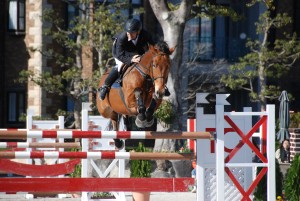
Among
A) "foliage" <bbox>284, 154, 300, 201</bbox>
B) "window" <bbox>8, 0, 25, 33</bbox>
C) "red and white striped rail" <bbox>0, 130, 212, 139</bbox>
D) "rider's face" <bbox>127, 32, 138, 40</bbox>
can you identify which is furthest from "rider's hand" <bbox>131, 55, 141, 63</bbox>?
"window" <bbox>8, 0, 25, 33</bbox>

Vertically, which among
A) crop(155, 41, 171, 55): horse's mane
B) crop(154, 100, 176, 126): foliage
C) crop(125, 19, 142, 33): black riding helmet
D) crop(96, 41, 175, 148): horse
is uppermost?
crop(125, 19, 142, 33): black riding helmet

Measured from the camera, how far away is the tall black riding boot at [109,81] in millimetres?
13758

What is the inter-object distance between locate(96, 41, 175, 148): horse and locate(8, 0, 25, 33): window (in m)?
20.0

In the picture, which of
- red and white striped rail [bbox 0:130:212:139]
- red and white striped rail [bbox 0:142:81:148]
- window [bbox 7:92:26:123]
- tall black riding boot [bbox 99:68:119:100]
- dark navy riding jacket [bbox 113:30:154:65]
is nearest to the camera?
red and white striped rail [bbox 0:130:212:139]

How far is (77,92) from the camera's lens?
28.5 m

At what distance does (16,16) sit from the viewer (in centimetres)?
3325

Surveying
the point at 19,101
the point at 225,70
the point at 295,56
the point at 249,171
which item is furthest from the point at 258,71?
the point at 249,171

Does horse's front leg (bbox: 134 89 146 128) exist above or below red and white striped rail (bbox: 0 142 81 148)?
above

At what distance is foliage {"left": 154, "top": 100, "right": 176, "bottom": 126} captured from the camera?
78.4ft

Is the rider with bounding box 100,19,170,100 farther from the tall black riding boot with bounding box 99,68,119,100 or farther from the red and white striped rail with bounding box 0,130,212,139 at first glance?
the red and white striped rail with bounding box 0,130,212,139

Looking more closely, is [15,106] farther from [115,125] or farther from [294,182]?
[294,182]

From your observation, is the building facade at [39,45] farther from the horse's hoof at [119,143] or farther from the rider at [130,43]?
the rider at [130,43]

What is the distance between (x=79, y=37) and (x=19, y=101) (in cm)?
597

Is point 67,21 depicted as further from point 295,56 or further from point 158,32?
point 295,56
